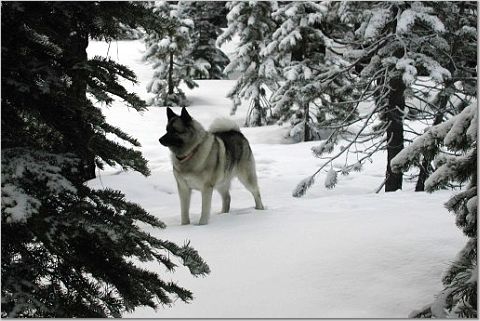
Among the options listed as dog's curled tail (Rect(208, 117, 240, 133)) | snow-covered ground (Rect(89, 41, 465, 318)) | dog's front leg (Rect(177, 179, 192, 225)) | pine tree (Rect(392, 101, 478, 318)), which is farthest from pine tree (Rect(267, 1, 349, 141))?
pine tree (Rect(392, 101, 478, 318))

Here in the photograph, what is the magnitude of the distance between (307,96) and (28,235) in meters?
7.11

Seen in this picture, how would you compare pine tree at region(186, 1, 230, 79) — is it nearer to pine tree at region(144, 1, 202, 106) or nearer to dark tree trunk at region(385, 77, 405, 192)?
pine tree at region(144, 1, 202, 106)

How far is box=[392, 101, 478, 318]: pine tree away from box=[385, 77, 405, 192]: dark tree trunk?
19.5 ft

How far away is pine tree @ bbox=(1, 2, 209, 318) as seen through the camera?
2041mm

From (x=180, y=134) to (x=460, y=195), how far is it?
4000 millimetres

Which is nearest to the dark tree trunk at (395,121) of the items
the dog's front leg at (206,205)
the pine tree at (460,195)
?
the dog's front leg at (206,205)

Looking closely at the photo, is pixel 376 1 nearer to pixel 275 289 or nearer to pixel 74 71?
pixel 275 289

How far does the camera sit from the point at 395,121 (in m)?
8.98

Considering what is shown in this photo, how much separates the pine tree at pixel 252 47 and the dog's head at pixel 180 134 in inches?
568

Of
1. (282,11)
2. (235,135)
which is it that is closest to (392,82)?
(235,135)

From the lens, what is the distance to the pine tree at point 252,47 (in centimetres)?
2016

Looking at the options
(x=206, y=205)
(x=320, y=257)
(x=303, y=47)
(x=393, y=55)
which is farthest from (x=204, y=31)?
(x=320, y=257)

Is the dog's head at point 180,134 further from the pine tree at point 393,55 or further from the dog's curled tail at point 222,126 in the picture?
the pine tree at point 393,55

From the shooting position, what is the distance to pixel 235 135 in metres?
7.33
